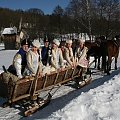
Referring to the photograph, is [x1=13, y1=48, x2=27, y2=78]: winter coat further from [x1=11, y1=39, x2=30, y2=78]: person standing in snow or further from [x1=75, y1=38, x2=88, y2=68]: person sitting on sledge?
[x1=75, y1=38, x2=88, y2=68]: person sitting on sledge

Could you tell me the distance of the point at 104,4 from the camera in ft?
114

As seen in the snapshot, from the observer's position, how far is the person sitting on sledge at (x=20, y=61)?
8.87 metres

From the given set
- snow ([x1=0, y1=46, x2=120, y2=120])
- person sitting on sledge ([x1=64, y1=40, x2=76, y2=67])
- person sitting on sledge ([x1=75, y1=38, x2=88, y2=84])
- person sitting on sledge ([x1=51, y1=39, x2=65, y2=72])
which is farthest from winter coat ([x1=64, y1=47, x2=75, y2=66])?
snow ([x1=0, y1=46, x2=120, y2=120])

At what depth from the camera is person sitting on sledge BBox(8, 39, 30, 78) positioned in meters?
8.87

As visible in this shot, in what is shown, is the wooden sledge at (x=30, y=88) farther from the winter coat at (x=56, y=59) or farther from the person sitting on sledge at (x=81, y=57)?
the person sitting on sledge at (x=81, y=57)

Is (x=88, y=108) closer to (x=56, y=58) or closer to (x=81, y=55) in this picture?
(x=56, y=58)

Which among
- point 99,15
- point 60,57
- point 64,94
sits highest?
point 99,15

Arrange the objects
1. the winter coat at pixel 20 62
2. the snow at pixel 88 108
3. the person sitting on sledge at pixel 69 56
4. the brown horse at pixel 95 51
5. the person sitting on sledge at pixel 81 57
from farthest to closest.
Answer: the brown horse at pixel 95 51
the person sitting on sledge at pixel 81 57
the person sitting on sledge at pixel 69 56
the winter coat at pixel 20 62
the snow at pixel 88 108

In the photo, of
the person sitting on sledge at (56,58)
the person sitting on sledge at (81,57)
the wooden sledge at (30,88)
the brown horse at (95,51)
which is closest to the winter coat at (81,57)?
the person sitting on sledge at (81,57)

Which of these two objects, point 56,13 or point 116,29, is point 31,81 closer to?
point 116,29

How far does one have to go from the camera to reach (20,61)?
9.04 metres

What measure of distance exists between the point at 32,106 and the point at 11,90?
2.27ft

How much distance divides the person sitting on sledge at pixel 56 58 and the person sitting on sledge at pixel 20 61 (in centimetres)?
131

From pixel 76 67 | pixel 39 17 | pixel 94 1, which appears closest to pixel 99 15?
pixel 94 1
